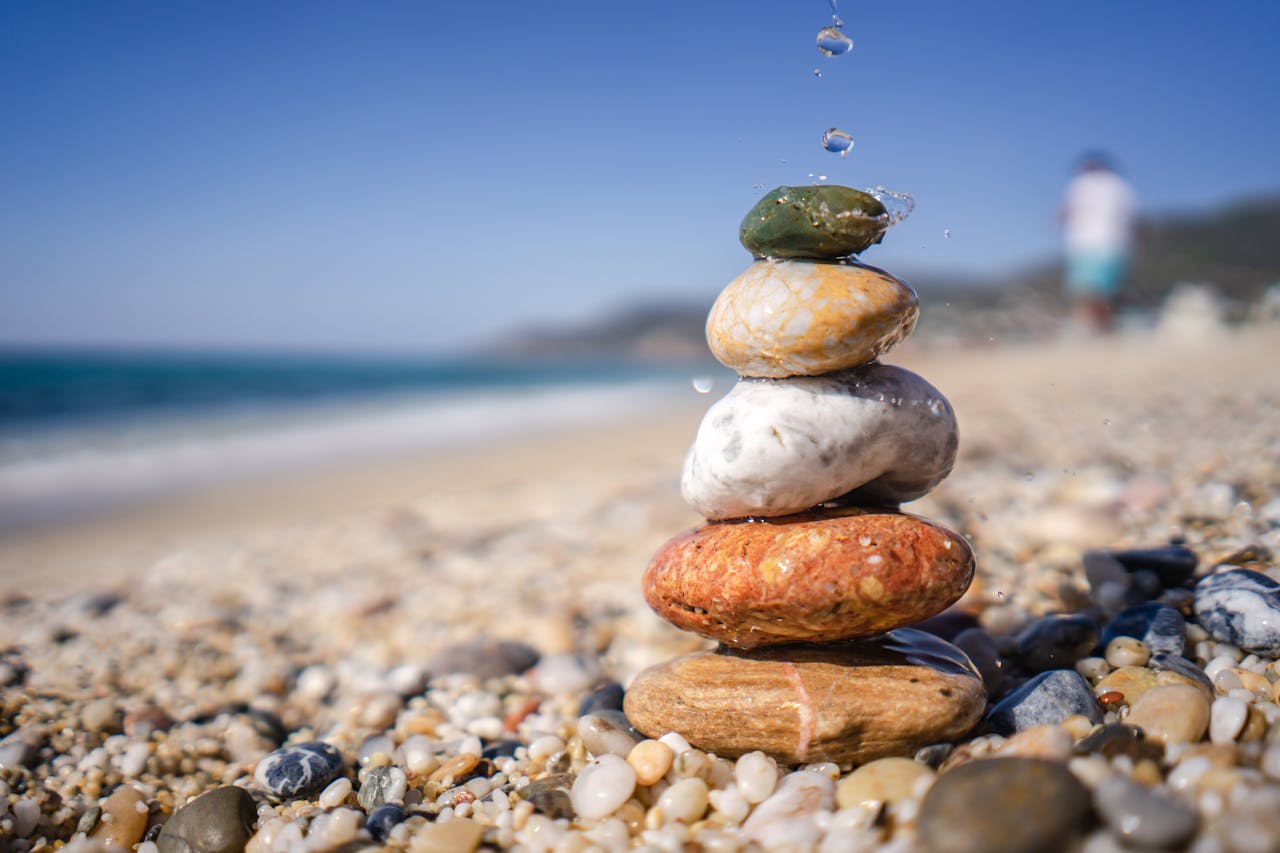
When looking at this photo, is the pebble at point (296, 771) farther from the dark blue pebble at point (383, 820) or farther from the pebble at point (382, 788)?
the dark blue pebble at point (383, 820)

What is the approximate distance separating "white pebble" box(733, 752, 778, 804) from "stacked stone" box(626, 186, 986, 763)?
0.05 m

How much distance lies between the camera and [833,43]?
2924mm

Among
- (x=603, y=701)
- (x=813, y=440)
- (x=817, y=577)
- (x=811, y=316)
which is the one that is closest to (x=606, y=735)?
(x=603, y=701)

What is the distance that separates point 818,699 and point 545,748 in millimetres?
938

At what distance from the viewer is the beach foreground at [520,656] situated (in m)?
1.97

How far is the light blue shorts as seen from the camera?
13836 mm

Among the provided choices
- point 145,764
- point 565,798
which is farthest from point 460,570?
point 565,798

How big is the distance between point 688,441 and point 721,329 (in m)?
7.19

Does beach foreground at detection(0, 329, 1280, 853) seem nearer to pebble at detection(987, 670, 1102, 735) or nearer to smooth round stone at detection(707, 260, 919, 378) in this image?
pebble at detection(987, 670, 1102, 735)

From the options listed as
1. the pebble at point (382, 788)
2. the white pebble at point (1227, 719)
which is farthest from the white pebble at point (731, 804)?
the white pebble at point (1227, 719)

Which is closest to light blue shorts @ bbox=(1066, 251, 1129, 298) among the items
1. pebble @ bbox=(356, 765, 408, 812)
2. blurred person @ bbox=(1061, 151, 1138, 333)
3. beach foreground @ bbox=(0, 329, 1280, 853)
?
blurred person @ bbox=(1061, 151, 1138, 333)

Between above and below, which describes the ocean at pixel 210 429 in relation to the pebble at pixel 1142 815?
below

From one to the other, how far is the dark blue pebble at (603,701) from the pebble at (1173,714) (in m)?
1.56

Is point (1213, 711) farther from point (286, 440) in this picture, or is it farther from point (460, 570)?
point (286, 440)
